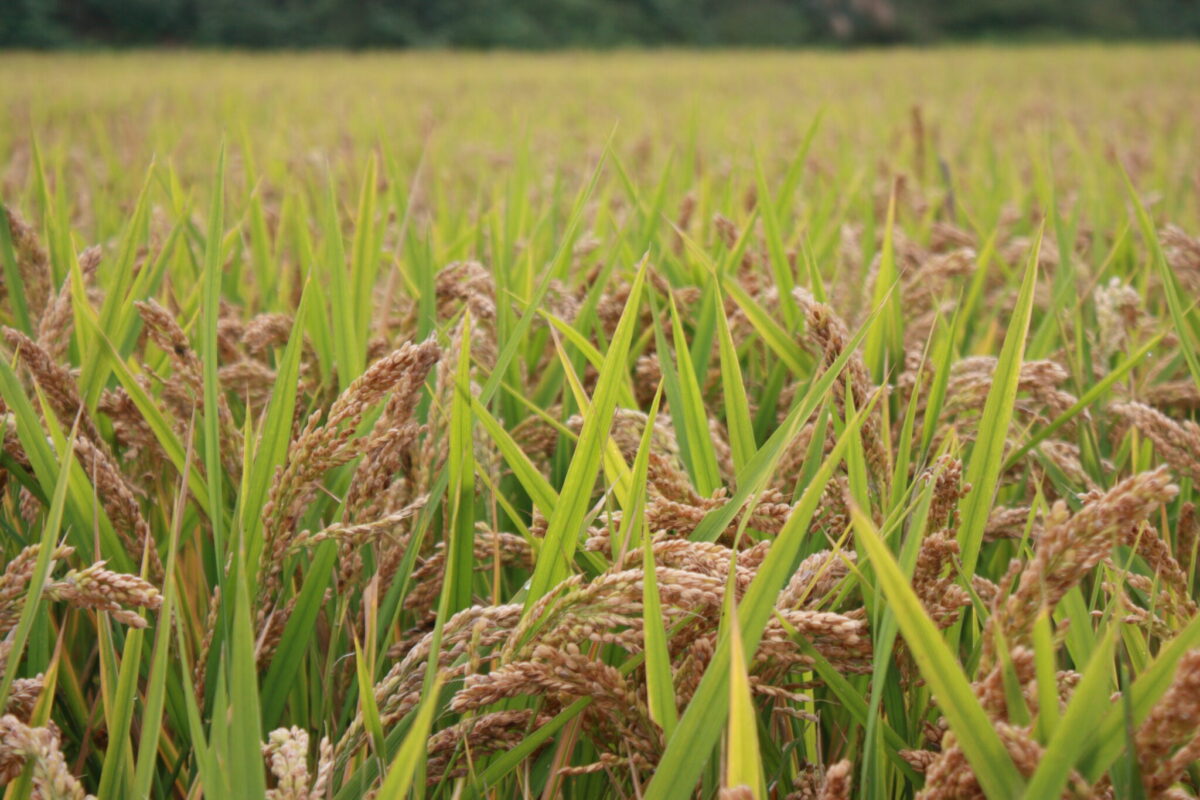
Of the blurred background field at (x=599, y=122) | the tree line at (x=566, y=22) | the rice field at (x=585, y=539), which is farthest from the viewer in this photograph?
the tree line at (x=566, y=22)

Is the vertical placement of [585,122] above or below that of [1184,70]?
below

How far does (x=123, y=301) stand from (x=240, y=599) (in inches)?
26.8

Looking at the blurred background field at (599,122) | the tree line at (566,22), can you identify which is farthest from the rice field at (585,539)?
the tree line at (566,22)

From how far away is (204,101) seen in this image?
690cm

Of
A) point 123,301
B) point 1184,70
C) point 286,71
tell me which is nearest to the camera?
point 123,301

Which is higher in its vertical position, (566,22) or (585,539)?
(566,22)

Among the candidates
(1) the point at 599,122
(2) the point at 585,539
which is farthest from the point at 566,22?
(2) the point at 585,539

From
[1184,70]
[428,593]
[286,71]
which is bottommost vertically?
[428,593]

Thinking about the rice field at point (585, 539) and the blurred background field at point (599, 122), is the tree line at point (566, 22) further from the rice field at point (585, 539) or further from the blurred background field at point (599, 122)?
the rice field at point (585, 539)

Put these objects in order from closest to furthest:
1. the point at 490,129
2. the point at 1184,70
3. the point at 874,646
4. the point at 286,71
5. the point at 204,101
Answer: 1. the point at 874,646
2. the point at 490,129
3. the point at 204,101
4. the point at 1184,70
5. the point at 286,71

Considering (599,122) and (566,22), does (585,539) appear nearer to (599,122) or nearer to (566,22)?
(599,122)

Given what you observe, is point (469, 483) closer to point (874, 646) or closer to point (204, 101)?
point (874, 646)

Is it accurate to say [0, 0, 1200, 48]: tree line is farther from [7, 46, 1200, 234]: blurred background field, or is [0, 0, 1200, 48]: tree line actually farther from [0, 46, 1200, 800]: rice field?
[0, 46, 1200, 800]: rice field

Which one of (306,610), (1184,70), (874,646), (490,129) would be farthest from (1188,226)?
(1184,70)
